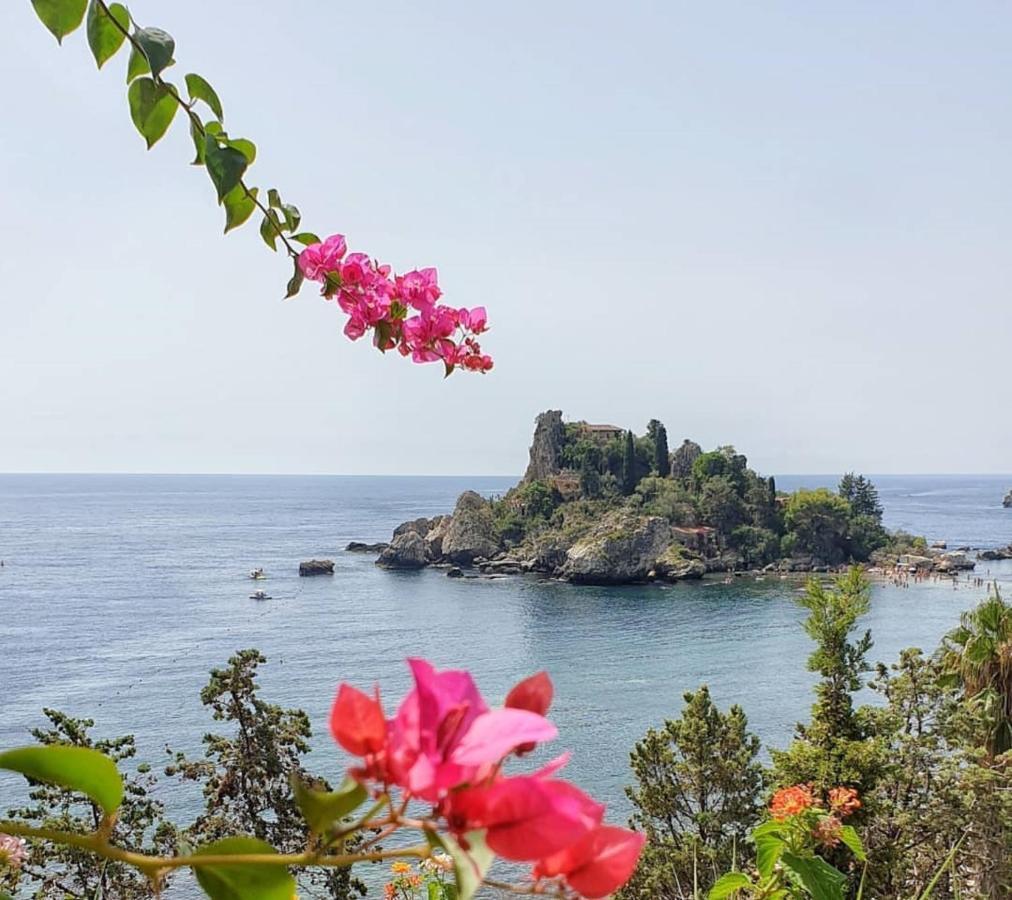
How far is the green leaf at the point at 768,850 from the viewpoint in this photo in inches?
93.3

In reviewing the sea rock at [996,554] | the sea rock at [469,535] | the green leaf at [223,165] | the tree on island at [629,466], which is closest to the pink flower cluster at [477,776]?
the green leaf at [223,165]

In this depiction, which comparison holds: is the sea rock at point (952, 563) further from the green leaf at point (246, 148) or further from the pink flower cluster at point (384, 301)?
the green leaf at point (246, 148)

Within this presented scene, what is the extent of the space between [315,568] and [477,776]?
42925 millimetres

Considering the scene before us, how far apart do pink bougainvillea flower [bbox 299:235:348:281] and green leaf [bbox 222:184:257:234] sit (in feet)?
0.53

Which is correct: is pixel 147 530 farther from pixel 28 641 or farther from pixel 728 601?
pixel 728 601

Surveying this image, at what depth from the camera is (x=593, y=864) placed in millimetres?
346

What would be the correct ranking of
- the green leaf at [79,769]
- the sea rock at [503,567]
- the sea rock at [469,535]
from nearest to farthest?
the green leaf at [79,769] → the sea rock at [503,567] → the sea rock at [469,535]

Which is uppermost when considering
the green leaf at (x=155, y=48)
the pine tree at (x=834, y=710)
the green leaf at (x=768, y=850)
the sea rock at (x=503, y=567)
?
the green leaf at (x=155, y=48)

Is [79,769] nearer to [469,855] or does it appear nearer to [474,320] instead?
[469,855]

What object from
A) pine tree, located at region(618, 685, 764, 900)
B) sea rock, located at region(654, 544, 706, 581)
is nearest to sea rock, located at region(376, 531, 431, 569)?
sea rock, located at region(654, 544, 706, 581)

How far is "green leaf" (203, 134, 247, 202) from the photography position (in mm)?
798

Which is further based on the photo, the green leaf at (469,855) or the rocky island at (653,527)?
the rocky island at (653,527)

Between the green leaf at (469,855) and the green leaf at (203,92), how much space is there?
0.78 m

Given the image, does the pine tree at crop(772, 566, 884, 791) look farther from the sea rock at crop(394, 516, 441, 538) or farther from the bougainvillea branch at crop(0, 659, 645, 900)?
the sea rock at crop(394, 516, 441, 538)
